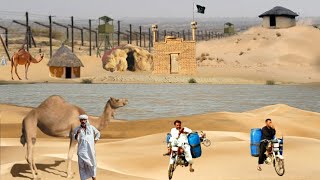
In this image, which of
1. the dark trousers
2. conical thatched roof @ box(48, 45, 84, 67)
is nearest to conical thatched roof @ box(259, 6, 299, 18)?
conical thatched roof @ box(48, 45, 84, 67)

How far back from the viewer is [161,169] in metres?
15.1

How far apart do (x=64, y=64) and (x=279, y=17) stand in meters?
39.4

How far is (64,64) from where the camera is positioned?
5559 cm

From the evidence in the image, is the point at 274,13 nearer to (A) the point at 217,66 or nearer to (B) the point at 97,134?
Result: (A) the point at 217,66

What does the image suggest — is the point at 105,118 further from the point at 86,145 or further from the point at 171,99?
the point at 171,99

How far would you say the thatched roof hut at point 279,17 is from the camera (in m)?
86.1

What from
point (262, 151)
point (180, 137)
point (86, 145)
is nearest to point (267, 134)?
point (262, 151)

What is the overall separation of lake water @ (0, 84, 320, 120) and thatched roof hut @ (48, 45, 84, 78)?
356 inches

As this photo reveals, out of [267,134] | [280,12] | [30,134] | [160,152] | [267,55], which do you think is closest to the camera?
[30,134]

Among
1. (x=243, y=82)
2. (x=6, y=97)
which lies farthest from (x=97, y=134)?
(x=243, y=82)

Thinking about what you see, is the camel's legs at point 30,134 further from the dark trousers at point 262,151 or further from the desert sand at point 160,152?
the dark trousers at point 262,151

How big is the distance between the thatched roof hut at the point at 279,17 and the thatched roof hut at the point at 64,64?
3693 centimetres

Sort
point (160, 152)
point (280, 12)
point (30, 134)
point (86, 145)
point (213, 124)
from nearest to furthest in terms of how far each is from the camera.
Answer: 1. point (86, 145)
2. point (30, 134)
3. point (160, 152)
4. point (213, 124)
5. point (280, 12)

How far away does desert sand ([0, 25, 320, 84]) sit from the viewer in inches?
2184
